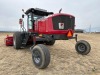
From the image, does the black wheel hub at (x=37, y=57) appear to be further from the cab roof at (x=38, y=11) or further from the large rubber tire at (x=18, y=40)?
the cab roof at (x=38, y=11)

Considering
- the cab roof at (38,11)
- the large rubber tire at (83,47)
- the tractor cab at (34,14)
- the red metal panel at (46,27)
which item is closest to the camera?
the red metal panel at (46,27)

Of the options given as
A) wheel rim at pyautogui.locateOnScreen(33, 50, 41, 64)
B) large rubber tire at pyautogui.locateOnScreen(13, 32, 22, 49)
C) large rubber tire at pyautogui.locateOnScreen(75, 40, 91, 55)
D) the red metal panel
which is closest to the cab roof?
the red metal panel

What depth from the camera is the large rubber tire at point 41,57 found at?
587 centimetres

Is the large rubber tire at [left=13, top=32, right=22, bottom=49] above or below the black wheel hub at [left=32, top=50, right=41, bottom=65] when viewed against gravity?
above

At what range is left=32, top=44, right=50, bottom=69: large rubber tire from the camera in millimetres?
5874

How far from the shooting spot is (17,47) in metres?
9.41

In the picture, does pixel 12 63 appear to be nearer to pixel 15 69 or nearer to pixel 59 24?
pixel 15 69

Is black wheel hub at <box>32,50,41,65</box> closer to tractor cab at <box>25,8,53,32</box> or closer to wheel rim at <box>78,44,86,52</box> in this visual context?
tractor cab at <box>25,8,53,32</box>

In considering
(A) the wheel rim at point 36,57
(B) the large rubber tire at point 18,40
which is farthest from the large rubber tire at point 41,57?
(B) the large rubber tire at point 18,40

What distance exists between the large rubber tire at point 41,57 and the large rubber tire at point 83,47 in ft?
10.8

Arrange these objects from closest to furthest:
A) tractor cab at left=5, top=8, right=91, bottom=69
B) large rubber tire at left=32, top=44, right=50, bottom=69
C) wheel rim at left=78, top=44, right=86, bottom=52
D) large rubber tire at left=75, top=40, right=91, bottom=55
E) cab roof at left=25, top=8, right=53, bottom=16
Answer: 1. large rubber tire at left=32, top=44, right=50, bottom=69
2. tractor cab at left=5, top=8, right=91, bottom=69
3. large rubber tire at left=75, top=40, right=91, bottom=55
4. wheel rim at left=78, top=44, right=86, bottom=52
5. cab roof at left=25, top=8, right=53, bottom=16

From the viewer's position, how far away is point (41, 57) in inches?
235

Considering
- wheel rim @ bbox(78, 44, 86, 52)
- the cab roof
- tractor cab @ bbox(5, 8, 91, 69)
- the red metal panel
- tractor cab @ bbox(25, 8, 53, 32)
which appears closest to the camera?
tractor cab @ bbox(5, 8, 91, 69)

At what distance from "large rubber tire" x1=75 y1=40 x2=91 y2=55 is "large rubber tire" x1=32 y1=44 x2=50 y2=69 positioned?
10.8 ft
